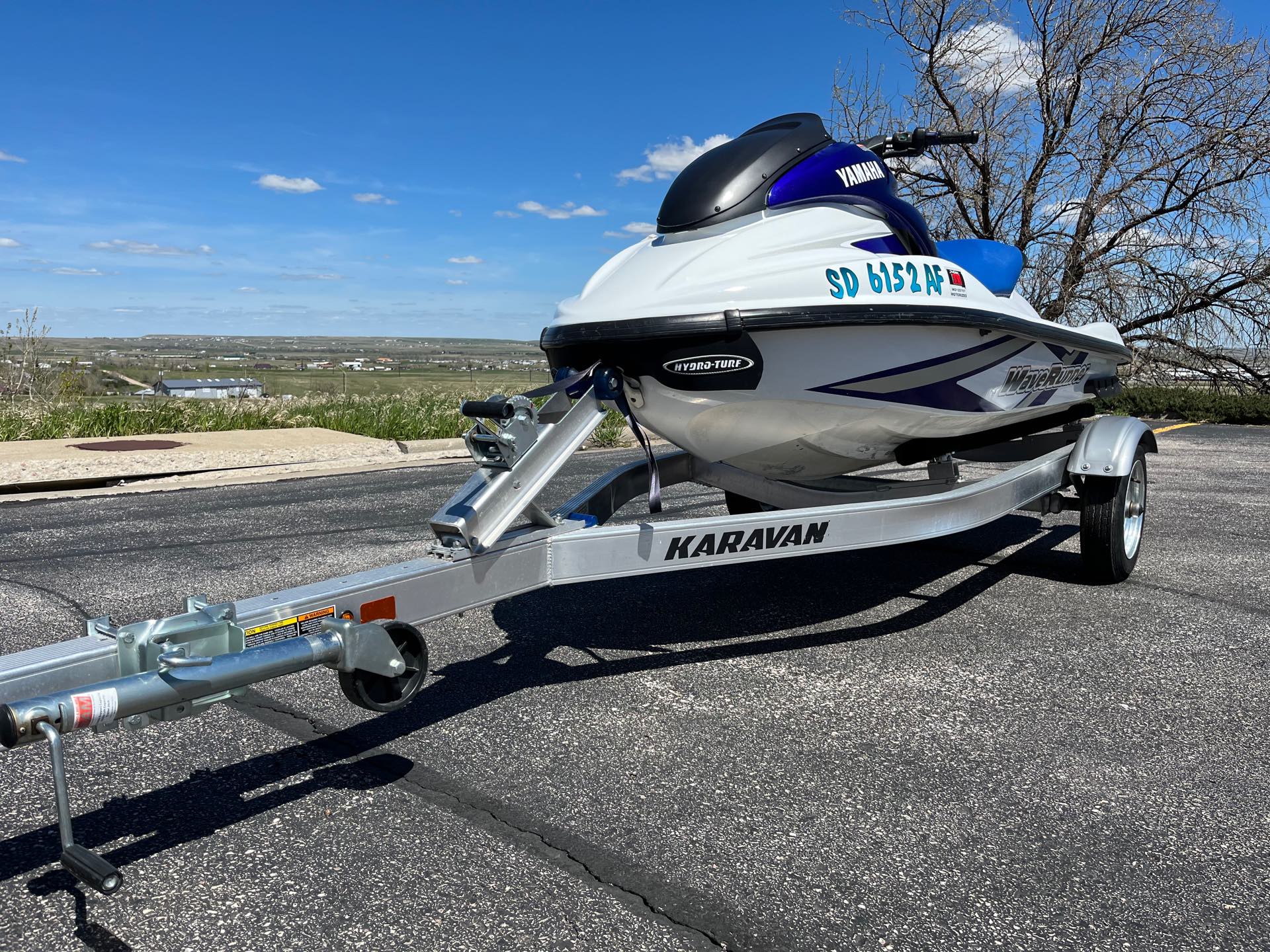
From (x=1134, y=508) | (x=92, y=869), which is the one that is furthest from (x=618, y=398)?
(x=1134, y=508)

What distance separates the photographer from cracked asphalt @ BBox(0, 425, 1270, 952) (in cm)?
221

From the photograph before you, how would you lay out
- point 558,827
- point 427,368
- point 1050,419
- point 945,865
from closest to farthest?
point 945,865
point 558,827
point 1050,419
point 427,368

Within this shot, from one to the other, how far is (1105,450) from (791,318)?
7.75 ft

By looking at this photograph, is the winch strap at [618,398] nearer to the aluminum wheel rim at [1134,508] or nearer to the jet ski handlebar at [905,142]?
the jet ski handlebar at [905,142]

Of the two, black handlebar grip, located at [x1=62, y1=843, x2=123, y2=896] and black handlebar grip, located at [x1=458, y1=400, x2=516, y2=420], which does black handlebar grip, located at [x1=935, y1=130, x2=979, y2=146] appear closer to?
black handlebar grip, located at [x1=458, y1=400, x2=516, y2=420]

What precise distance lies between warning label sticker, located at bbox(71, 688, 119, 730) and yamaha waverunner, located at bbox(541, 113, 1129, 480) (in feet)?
6.67

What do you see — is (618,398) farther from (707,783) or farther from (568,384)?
(707,783)

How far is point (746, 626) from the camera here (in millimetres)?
4438

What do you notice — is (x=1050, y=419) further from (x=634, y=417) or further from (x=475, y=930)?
(x=475, y=930)

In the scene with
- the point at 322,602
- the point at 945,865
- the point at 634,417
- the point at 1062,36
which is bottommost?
the point at 945,865

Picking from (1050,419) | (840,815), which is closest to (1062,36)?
(1050,419)

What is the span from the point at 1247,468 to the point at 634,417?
8500mm

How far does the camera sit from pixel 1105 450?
5035mm

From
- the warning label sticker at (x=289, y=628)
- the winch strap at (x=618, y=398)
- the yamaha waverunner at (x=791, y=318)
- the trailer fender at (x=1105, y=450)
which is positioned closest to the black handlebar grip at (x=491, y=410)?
the winch strap at (x=618, y=398)
